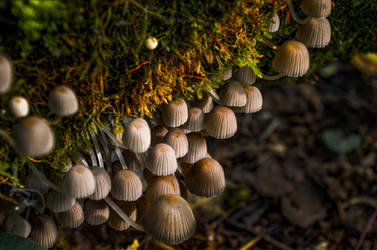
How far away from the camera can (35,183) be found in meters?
1.17

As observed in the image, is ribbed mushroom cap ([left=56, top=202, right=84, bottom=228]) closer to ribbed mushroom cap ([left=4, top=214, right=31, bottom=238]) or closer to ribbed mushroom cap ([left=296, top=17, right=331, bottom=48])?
ribbed mushroom cap ([left=4, top=214, right=31, bottom=238])

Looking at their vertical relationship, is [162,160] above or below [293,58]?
below

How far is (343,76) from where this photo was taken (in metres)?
3.85

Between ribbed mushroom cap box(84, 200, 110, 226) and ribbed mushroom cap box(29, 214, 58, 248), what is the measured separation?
0.46ft

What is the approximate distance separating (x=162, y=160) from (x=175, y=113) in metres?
0.18

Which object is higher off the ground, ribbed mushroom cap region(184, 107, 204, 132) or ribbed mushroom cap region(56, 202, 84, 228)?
ribbed mushroom cap region(184, 107, 204, 132)

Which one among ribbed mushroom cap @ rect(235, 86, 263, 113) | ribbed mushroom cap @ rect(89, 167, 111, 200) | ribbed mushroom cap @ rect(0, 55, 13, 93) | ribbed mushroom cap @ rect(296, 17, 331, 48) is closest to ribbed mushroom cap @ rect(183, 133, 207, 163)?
ribbed mushroom cap @ rect(235, 86, 263, 113)

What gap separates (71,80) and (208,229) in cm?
168

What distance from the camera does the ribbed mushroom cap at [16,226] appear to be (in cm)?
116

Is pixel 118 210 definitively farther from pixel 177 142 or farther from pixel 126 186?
pixel 177 142

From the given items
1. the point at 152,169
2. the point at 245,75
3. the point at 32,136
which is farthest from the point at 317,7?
the point at 32,136

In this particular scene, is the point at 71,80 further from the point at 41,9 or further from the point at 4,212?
the point at 4,212

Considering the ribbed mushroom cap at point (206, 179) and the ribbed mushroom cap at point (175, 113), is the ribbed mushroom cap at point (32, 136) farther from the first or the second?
the ribbed mushroom cap at point (206, 179)

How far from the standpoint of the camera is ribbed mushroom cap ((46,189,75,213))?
112 cm
